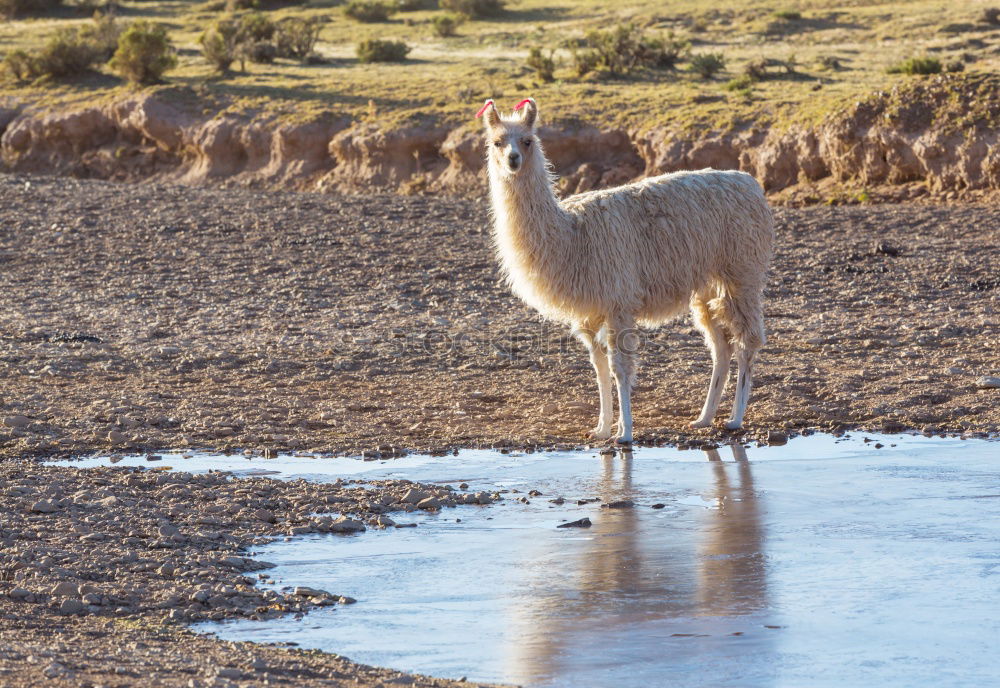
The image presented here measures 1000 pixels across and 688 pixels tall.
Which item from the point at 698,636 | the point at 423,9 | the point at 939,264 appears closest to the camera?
the point at 698,636

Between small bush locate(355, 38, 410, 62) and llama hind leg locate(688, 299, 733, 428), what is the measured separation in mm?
17933

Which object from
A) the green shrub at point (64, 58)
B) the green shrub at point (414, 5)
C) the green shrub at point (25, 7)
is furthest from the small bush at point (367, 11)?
the green shrub at point (25, 7)

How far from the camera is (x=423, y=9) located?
35406mm

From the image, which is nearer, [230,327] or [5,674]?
[5,674]

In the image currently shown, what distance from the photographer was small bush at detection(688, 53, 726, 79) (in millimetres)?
21250

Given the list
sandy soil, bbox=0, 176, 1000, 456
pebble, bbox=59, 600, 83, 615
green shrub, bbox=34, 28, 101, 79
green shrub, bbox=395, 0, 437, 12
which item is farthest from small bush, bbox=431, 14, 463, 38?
pebble, bbox=59, 600, 83, 615

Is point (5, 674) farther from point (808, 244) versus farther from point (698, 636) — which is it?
point (808, 244)

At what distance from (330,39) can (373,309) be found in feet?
64.2

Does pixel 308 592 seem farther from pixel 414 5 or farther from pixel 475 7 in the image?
pixel 414 5

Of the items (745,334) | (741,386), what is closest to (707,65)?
(745,334)

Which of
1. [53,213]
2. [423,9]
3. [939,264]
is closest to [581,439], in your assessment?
[939,264]

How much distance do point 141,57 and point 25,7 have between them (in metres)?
15.6

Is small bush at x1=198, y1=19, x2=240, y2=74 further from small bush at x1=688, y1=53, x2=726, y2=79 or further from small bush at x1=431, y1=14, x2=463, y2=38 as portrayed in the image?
small bush at x1=688, y1=53, x2=726, y2=79

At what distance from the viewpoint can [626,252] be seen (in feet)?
27.3
